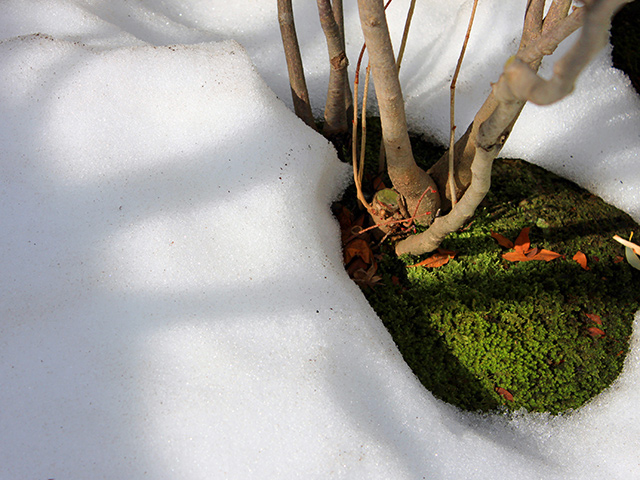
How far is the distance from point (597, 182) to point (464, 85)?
2.92 feet

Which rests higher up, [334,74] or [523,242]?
[334,74]

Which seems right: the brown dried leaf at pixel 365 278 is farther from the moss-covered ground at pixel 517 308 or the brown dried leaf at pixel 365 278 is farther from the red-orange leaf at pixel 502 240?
the red-orange leaf at pixel 502 240

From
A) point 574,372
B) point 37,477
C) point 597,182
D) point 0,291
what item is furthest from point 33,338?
point 597,182

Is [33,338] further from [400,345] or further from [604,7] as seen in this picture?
[604,7]

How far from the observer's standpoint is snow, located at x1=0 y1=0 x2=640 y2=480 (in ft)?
4.98

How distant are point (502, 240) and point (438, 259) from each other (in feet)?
1.11

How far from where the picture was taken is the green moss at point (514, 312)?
6.58 ft

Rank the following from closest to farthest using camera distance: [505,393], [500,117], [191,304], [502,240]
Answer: [500,117], [191,304], [505,393], [502,240]

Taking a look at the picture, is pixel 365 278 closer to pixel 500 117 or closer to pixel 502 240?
pixel 502 240

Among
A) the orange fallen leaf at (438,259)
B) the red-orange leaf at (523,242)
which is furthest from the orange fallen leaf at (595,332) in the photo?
the orange fallen leaf at (438,259)

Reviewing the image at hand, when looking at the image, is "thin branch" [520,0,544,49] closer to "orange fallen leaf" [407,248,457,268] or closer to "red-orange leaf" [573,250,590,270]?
"orange fallen leaf" [407,248,457,268]

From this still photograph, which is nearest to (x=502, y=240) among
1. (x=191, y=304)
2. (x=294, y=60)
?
(x=294, y=60)

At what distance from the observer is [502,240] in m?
2.21

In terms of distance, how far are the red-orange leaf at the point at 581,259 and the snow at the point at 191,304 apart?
14.7 inches
